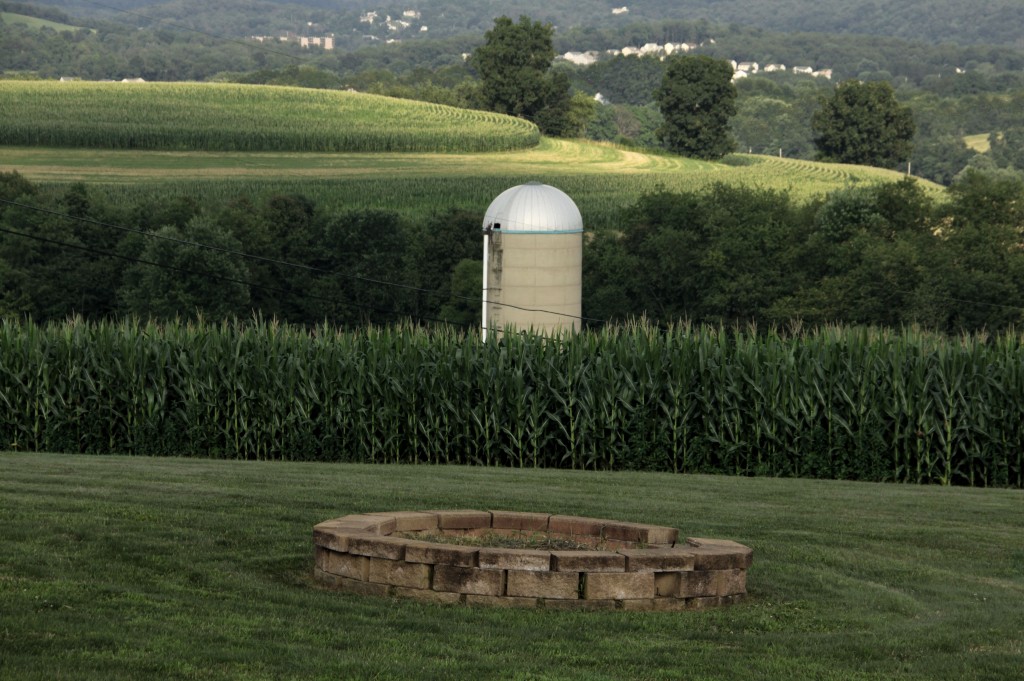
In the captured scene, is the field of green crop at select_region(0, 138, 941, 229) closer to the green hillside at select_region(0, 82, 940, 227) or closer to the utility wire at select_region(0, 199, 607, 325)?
the green hillside at select_region(0, 82, 940, 227)

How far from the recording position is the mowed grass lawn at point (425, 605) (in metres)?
8.32

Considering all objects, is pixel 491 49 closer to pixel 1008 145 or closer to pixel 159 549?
pixel 1008 145

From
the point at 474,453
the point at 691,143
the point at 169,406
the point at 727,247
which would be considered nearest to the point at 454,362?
the point at 474,453

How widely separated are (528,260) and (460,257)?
127 ft

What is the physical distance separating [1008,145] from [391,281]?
12256cm

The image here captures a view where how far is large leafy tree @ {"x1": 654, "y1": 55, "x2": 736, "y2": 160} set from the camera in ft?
411

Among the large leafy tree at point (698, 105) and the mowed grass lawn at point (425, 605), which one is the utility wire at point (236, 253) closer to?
the mowed grass lawn at point (425, 605)

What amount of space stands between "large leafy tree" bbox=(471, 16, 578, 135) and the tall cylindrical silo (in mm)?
96156

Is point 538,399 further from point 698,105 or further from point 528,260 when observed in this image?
point 698,105

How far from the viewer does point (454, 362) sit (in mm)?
24156

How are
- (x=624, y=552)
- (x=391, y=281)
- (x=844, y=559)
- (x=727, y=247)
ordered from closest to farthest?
(x=624, y=552) → (x=844, y=559) → (x=727, y=247) → (x=391, y=281)

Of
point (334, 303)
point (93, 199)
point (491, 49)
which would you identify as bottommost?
point (334, 303)

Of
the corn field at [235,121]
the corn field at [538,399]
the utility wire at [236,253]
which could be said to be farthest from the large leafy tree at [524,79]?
the corn field at [538,399]

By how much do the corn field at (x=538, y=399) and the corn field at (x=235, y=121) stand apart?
→ 7566 cm
